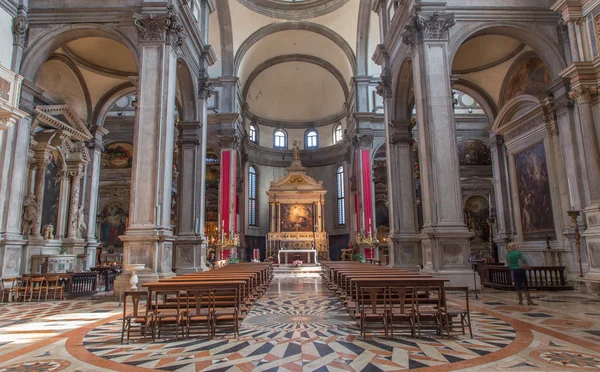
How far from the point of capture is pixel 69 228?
14.6 m

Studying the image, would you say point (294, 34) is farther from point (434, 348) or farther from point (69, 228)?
point (434, 348)

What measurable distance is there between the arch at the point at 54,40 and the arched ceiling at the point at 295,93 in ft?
65.1

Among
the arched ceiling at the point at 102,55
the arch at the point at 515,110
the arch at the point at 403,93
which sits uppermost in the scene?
Result: the arched ceiling at the point at 102,55

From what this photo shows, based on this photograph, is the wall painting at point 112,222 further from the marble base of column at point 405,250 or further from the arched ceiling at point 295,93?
the marble base of column at point 405,250

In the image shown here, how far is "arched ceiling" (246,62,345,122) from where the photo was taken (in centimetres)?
3123

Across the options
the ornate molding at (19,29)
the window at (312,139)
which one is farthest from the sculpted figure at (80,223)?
the window at (312,139)

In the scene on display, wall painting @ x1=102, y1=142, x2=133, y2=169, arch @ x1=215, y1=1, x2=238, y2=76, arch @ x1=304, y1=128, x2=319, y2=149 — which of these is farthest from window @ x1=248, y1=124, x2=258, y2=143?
wall painting @ x1=102, y1=142, x2=133, y2=169

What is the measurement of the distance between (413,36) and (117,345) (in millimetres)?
10874

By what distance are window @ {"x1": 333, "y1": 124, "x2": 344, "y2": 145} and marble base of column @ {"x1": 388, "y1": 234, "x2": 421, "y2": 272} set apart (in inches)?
739

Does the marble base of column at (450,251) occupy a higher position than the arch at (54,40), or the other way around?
the arch at (54,40)

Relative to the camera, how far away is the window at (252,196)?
30603 millimetres

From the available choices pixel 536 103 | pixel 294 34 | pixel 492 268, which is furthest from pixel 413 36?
pixel 294 34

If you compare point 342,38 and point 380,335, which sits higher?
point 342,38

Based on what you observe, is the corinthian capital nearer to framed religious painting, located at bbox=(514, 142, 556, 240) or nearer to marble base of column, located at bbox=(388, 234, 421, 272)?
framed religious painting, located at bbox=(514, 142, 556, 240)
